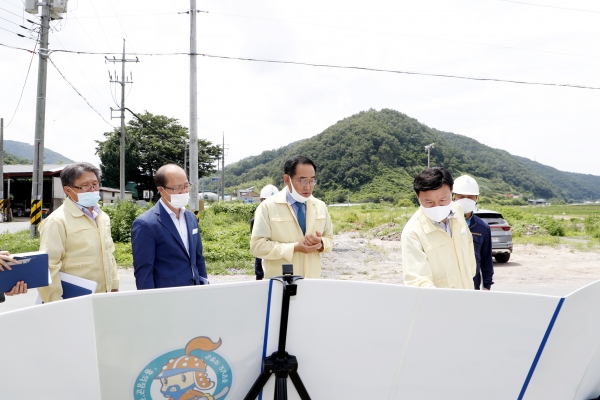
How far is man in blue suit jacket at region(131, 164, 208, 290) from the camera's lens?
8.39ft

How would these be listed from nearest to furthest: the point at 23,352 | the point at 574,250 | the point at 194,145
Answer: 1. the point at 23,352
2. the point at 194,145
3. the point at 574,250

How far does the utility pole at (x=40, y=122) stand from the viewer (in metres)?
12.1

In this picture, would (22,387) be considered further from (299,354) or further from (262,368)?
(299,354)

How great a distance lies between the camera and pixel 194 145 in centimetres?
1280

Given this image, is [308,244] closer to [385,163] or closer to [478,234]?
[478,234]

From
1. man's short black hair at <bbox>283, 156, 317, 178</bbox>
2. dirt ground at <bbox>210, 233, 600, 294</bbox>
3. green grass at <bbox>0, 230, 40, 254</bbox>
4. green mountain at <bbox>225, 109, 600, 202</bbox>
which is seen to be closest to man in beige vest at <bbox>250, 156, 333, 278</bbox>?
man's short black hair at <bbox>283, 156, 317, 178</bbox>

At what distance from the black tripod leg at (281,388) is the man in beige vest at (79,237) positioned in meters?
1.89

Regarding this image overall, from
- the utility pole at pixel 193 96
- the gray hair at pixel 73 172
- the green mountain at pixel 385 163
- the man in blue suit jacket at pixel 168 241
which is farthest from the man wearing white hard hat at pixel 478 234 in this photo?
the green mountain at pixel 385 163

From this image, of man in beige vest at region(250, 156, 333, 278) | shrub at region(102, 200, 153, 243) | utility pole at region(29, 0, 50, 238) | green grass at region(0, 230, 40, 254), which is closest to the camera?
man in beige vest at region(250, 156, 333, 278)

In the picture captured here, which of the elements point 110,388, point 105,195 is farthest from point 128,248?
point 105,195

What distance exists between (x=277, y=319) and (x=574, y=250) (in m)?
16.4

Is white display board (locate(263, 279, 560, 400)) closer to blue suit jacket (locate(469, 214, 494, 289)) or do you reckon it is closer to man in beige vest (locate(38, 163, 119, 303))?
man in beige vest (locate(38, 163, 119, 303))

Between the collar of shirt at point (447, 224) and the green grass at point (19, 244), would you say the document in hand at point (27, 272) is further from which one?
the green grass at point (19, 244)

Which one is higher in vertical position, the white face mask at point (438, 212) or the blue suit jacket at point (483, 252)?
the white face mask at point (438, 212)
